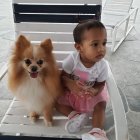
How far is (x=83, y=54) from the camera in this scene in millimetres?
1298

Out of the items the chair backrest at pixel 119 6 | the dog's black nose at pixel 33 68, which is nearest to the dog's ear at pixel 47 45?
the dog's black nose at pixel 33 68

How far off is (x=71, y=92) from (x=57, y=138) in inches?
9.2

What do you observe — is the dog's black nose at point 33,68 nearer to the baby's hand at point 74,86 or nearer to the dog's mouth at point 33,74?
the dog's mouth at point 33,74

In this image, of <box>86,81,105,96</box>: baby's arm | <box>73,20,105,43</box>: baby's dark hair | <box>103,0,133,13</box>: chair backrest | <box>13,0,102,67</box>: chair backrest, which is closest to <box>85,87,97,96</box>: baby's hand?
<box>86,81,105,96</box>: baby's arm

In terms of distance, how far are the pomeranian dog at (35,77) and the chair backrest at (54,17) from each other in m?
0.39

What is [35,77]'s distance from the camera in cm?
116

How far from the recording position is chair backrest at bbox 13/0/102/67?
1.55 m

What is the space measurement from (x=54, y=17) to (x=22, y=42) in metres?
0.50

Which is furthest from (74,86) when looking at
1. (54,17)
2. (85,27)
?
(54,17)

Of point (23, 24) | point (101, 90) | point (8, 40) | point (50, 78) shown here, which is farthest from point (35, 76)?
point (8, 40)

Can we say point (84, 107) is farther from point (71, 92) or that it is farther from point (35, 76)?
point (35, 76)

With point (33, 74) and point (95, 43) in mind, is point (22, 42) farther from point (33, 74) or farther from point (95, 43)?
point (95, 43)

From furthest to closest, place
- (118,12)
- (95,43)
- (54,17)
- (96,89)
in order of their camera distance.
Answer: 1. (118,12)
2. (54,17)
3. (96,89)
4. (95,43)

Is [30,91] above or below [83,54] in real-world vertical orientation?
below
